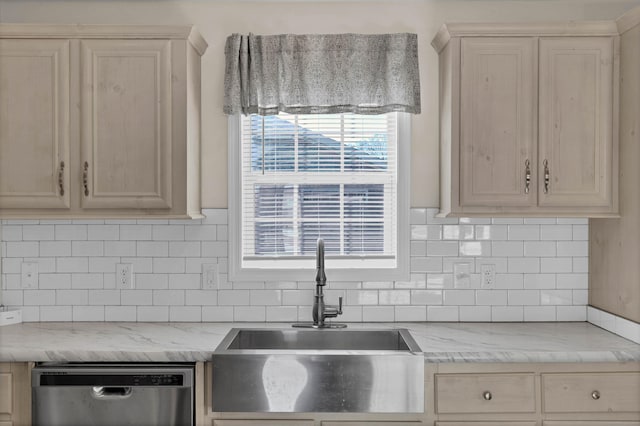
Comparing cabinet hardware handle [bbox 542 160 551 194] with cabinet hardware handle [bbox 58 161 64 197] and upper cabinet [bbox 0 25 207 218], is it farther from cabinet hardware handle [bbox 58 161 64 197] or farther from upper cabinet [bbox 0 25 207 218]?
cabinet hardware handle [bbox 58 161 64 197]

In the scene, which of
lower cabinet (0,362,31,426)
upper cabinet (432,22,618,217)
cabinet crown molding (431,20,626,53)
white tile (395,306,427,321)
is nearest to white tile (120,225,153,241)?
lower cabinet (0,362,31,426)

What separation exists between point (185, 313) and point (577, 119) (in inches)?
81.6

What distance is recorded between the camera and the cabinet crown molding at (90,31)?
8.44 ft

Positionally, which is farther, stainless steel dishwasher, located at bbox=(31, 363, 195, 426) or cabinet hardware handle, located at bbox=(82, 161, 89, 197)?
cabinet hardware handle, located at bbox=(82, 161, 89, 197)

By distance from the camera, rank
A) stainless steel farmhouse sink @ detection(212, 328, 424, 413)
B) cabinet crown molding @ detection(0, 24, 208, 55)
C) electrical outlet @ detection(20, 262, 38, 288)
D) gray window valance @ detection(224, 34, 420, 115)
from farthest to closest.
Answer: electrical outlet @ detection(20, 262, 38, 288), gray window valance @ detection(224, 34, 420, 115), cabinet crown molding @ detection(0, 24, 208, 55), stainless steel farmhouse sink @ detection(212, 328, 424, 413)

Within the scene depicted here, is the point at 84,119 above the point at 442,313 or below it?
above

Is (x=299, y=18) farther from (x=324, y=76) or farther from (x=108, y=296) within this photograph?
(x=108, y=296)

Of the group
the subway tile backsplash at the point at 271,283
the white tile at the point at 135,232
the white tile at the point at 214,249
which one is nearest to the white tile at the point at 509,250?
the subway tile backsplash at the point at 271,283

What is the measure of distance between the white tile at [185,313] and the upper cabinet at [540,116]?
144cm

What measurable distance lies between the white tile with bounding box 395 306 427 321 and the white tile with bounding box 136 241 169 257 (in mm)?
1210

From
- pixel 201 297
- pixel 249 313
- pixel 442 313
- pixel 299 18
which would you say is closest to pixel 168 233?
pixel 201 297

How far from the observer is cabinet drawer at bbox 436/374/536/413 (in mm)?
2283

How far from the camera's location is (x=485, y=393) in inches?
89.9

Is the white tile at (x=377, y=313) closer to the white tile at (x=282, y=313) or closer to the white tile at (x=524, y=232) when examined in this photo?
the white tile at (x=282, y=313)
